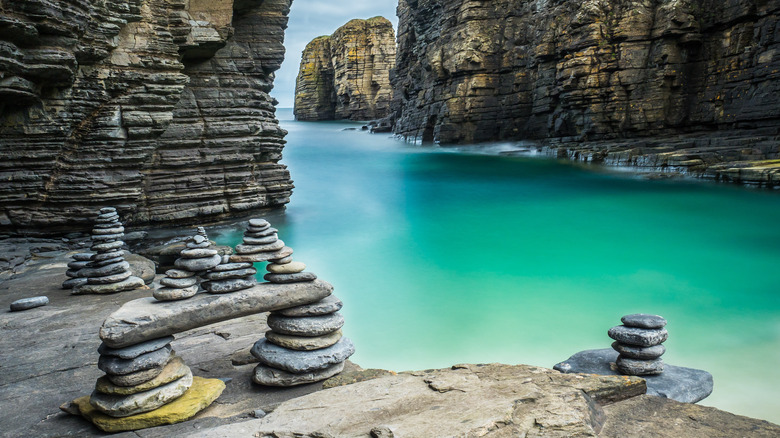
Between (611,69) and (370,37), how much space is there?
58.1 metres

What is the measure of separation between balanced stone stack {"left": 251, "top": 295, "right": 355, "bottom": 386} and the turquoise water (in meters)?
4.52

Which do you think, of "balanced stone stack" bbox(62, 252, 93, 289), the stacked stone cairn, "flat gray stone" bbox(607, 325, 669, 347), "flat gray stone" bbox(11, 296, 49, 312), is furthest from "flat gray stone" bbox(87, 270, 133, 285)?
"flat gray stone" bbox(607, 325, 669, 347)

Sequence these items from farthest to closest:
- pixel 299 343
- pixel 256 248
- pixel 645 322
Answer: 1. pixel 645 322
2. pixel 256 248
3. pixel 299 343

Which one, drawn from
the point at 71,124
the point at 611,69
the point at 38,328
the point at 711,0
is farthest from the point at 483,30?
the point at 38,328

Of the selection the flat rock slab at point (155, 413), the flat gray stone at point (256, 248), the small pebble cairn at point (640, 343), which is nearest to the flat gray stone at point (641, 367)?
the small pebble cairn at point (640, 343)

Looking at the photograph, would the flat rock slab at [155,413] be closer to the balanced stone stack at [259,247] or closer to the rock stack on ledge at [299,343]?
the rock stack on ledge at [299,343]

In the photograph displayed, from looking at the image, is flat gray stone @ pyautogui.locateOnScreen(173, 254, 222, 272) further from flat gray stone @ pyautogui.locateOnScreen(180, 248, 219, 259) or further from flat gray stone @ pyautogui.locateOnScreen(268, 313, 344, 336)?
flat gray stone @ pyautogui.locateOnScreen(268, 313, 344, 336)

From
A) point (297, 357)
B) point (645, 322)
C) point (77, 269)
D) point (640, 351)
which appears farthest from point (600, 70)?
point (297, 357)

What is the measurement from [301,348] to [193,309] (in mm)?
1115

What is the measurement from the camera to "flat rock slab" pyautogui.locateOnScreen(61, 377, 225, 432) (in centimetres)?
400

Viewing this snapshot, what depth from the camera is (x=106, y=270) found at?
27.7 ft

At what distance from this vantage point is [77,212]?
44.5 ft

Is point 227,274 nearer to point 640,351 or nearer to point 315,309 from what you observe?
point 315,309

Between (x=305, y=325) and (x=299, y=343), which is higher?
(x=305, y=325)
